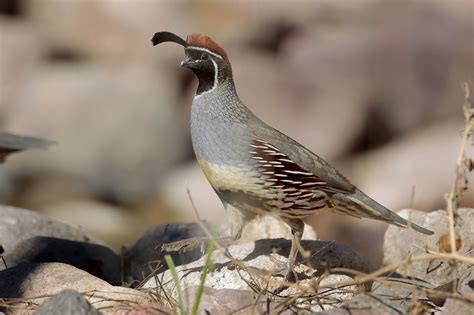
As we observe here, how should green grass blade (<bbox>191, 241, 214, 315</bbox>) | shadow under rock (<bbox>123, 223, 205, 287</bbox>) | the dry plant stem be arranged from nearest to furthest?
1. green grass blade (<bbox>191, 241, 214, 315</bbox>)
2. the dry plant stem
3. shadow under rock (<bbox>123, 223, 205, 287</bbox>)

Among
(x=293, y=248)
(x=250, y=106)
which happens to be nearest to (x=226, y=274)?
(x=293, y=248)

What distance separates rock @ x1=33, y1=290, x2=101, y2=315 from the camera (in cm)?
319

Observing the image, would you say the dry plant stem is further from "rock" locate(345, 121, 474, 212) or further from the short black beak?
"rock" locate(345, 121, 474, 212)

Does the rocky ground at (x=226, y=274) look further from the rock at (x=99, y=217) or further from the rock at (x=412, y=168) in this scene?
the rock at (x=99, y=217)

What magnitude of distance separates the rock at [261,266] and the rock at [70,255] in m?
0.66

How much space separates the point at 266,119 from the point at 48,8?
443cm

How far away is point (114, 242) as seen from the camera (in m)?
8.97

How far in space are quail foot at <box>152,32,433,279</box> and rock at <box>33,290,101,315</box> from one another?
1309mm

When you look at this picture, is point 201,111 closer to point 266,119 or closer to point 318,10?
point 266,119

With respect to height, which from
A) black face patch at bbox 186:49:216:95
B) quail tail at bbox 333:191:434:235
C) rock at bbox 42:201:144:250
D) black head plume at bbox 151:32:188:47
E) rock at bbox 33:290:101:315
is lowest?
rock at bbox 42:201:144:250

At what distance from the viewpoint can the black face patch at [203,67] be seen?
4.58 metres

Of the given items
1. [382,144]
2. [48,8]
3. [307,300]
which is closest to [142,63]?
[48,8]

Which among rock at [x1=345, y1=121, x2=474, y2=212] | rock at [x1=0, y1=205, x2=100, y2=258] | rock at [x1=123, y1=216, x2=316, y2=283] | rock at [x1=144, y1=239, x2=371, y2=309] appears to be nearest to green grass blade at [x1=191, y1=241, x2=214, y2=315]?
rock at [x1=144, y1=239, x2=371, y2=309]

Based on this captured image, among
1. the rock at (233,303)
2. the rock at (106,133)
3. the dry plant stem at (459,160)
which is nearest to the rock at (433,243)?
the dry plant stem at (459,160)
